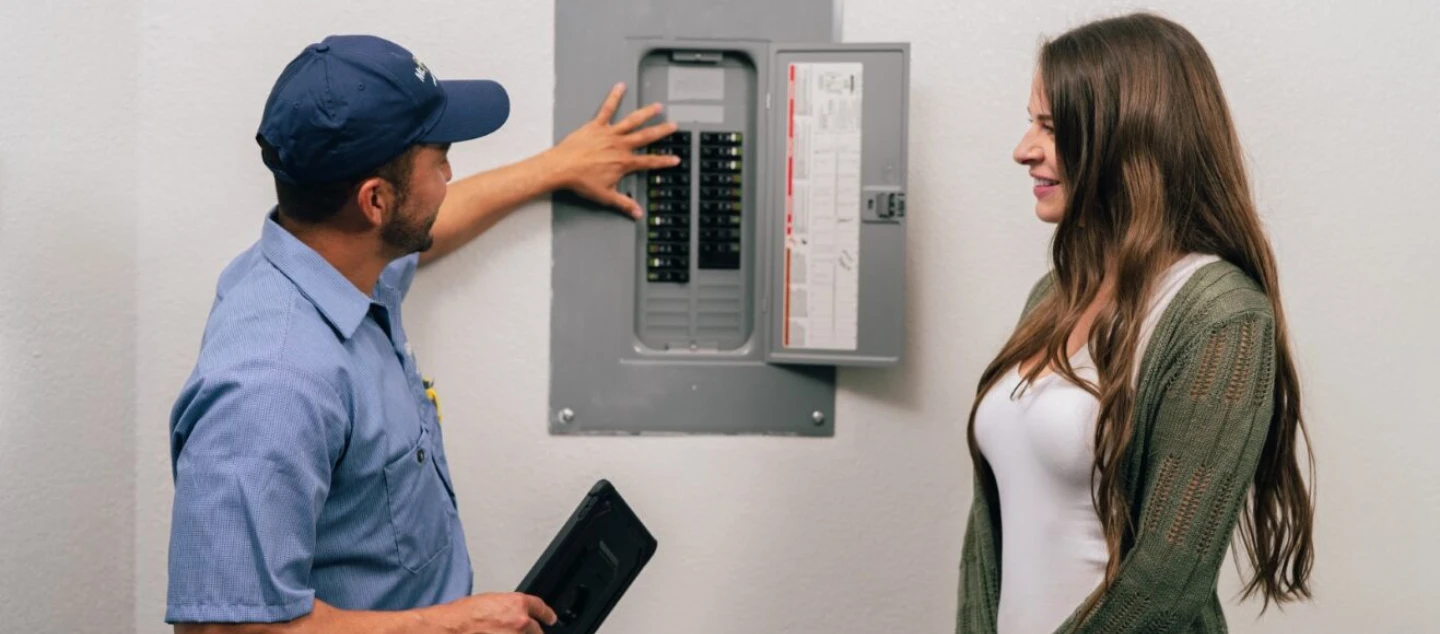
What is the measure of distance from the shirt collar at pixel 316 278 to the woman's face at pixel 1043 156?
71cm

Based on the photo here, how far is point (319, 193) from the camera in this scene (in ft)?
3.60

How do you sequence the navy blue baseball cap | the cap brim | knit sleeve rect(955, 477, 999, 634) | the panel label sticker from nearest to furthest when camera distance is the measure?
the navy blue baseball cap < the cap brim < knit sleeve rect(955, 477, 999, 634) < the panel label sticker

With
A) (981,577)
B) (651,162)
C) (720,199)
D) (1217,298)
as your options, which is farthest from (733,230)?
(1217,298)

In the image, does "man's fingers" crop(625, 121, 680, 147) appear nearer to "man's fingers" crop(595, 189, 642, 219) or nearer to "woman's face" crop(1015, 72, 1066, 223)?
"man's fingers" crop(595, 189, 642, 219)

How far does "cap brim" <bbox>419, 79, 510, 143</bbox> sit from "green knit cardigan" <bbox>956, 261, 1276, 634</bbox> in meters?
0.70

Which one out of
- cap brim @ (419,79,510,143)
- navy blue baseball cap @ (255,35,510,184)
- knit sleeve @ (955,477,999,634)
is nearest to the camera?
navy blue baseball cap @ (255,35,510,184)

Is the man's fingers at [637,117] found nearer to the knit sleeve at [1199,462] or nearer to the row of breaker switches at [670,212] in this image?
the row of breaker switches at [670,212]

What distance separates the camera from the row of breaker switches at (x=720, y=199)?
62.2 inches

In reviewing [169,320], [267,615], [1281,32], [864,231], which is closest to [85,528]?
[169,320]

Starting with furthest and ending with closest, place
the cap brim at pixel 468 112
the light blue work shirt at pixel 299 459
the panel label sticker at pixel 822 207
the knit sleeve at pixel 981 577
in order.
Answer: the panel label sticker at pixel 822 207, the knit sleeve at pixel 981 577, the cap brim at pixel 468 112, the light blue work shirt at pixel 299 459

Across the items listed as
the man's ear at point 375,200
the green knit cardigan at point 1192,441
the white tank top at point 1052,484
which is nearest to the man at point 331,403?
the man's ear at point 375,200

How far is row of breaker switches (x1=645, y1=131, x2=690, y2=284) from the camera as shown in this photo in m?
1.58

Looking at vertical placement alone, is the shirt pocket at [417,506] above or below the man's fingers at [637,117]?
below

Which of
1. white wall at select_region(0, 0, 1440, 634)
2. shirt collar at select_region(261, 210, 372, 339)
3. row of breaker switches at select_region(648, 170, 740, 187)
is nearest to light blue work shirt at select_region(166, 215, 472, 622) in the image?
shirt collar at select_region(261, 210, 372, 339)
